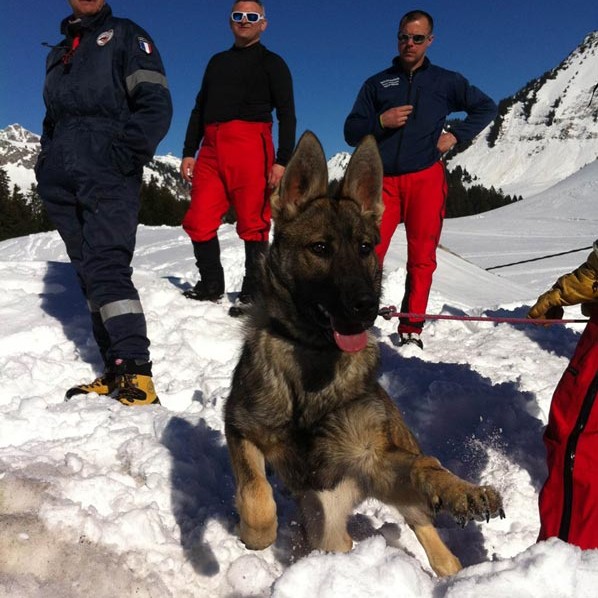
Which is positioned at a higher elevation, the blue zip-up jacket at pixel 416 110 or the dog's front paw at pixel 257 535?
the blue zip-up jacket at pixel 416 110

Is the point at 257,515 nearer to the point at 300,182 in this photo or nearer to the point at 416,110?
the point at 300,182

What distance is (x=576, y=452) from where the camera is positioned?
85.9 inches

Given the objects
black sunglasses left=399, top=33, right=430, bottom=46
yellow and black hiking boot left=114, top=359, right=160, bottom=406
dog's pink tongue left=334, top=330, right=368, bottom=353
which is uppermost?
black sunglasses left=399, top=33, right=430, bottom=46

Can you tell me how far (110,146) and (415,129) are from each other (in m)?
2.65

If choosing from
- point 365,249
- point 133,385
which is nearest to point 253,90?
point 133,385

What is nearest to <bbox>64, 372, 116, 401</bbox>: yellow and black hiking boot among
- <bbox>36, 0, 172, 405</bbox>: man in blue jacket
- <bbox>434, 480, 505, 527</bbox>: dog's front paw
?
<bbox>36, 0, 172, 405</bbox>: man in blue jacket

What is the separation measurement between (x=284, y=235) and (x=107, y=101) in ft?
6.41

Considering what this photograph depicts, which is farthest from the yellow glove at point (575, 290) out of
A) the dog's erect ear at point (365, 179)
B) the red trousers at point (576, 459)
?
the dog's erect ear at point (365, 179)

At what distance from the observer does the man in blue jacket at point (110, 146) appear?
13.0 ft

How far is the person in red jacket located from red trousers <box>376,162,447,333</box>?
9.17ft

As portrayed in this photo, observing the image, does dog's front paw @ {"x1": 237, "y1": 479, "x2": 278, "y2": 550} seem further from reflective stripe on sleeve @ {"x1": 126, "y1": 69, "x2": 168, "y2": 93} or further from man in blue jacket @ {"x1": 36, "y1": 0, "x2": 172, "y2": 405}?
reflective stripe on sleeve @ {"x1": 126, "y1": 69, "x2": 168, "y2": 93}

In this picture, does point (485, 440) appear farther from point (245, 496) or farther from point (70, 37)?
point (70, 37)

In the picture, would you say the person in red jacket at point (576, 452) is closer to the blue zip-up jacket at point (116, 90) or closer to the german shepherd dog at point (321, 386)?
the german shepherd dog at point (321, 386)

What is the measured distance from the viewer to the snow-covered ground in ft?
5.58
